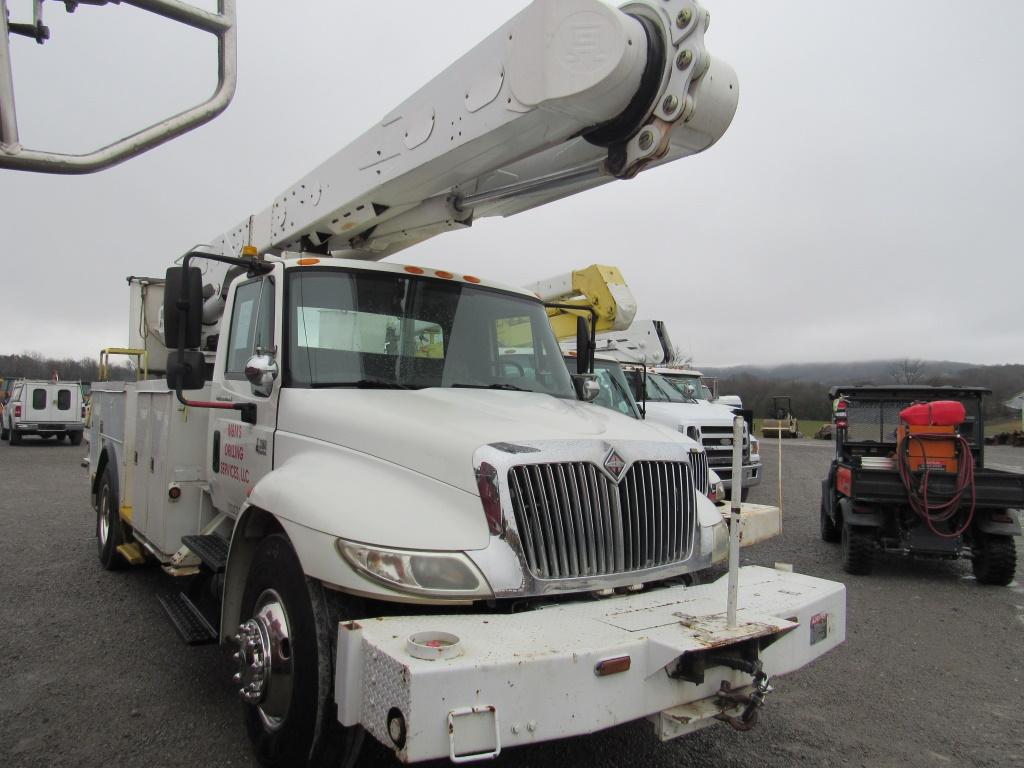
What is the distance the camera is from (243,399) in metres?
4.09

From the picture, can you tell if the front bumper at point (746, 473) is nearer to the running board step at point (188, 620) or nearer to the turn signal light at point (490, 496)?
the running board step at point (188, 620)

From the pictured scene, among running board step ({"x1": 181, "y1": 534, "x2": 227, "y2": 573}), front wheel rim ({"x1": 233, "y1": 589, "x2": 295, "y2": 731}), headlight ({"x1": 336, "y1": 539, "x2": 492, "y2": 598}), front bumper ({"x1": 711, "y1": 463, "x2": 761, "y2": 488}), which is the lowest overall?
front bumper ({"x1": 711, "y1": 463, "x2": 761, "y2": 488})

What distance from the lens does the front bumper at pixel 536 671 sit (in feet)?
6.99

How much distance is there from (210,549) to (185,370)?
1152mm

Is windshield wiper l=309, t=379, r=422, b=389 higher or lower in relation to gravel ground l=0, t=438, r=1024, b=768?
higher

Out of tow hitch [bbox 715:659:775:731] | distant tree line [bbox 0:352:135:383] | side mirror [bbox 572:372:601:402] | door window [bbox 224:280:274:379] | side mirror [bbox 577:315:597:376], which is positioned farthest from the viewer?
distant tree line [bbox 0:352:135:383]

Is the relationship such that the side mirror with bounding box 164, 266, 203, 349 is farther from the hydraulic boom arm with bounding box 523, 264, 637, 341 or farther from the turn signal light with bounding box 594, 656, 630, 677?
the hydraulic boom arm with bounding box 523, 264, 637, 341

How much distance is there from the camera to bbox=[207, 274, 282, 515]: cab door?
12.5 feet

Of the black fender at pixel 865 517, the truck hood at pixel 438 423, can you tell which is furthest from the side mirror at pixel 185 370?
the black fender at pixel 865 517

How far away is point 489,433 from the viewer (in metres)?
2.98

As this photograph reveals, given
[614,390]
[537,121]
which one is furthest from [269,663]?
[614,390]

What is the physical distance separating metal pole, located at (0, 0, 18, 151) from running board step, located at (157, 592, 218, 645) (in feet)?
8.62

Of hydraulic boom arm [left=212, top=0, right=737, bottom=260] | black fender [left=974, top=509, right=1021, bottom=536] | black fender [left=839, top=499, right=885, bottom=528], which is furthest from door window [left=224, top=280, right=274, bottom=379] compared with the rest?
black fender [left=974, top=509, right=1021, bottom=536]

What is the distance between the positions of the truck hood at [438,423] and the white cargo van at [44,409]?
25148 mm
